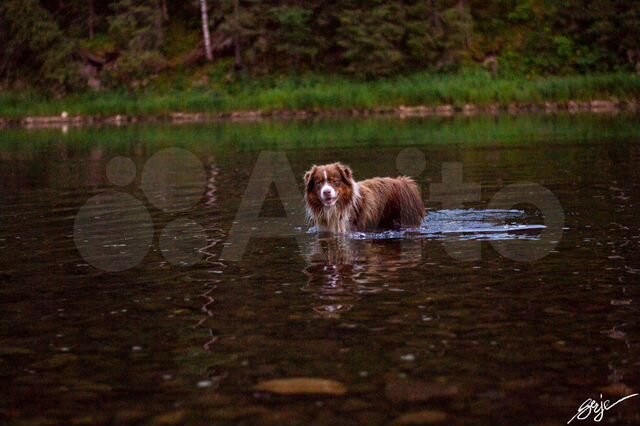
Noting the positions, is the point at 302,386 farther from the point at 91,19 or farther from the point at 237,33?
the point at 91,19

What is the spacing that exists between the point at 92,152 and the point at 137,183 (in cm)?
1006

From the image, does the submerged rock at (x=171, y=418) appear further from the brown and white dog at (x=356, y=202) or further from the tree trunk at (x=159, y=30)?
the tree trunk at (x=159, y=30)

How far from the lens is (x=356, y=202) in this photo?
13.9 metres

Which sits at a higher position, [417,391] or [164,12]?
[164,12]

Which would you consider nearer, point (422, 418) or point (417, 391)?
point (422, 418)

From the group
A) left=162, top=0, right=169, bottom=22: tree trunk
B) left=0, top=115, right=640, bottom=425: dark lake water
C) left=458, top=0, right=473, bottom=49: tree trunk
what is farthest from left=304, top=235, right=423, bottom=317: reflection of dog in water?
left=162, top=0, right=169, bottom=22: tree trunk

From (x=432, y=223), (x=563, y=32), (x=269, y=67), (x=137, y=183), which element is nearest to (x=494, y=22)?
(x=563, y=32)

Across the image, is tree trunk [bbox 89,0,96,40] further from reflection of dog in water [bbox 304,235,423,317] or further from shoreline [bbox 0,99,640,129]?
reflection of dog in water [bbox 304,235,423,317]

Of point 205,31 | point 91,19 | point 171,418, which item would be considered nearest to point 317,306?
point 171,418

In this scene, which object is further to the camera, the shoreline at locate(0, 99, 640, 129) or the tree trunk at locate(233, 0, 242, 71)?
the tree trunk at locate(233, 0, 242, 71)

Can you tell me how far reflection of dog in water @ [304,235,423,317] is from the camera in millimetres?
9305
